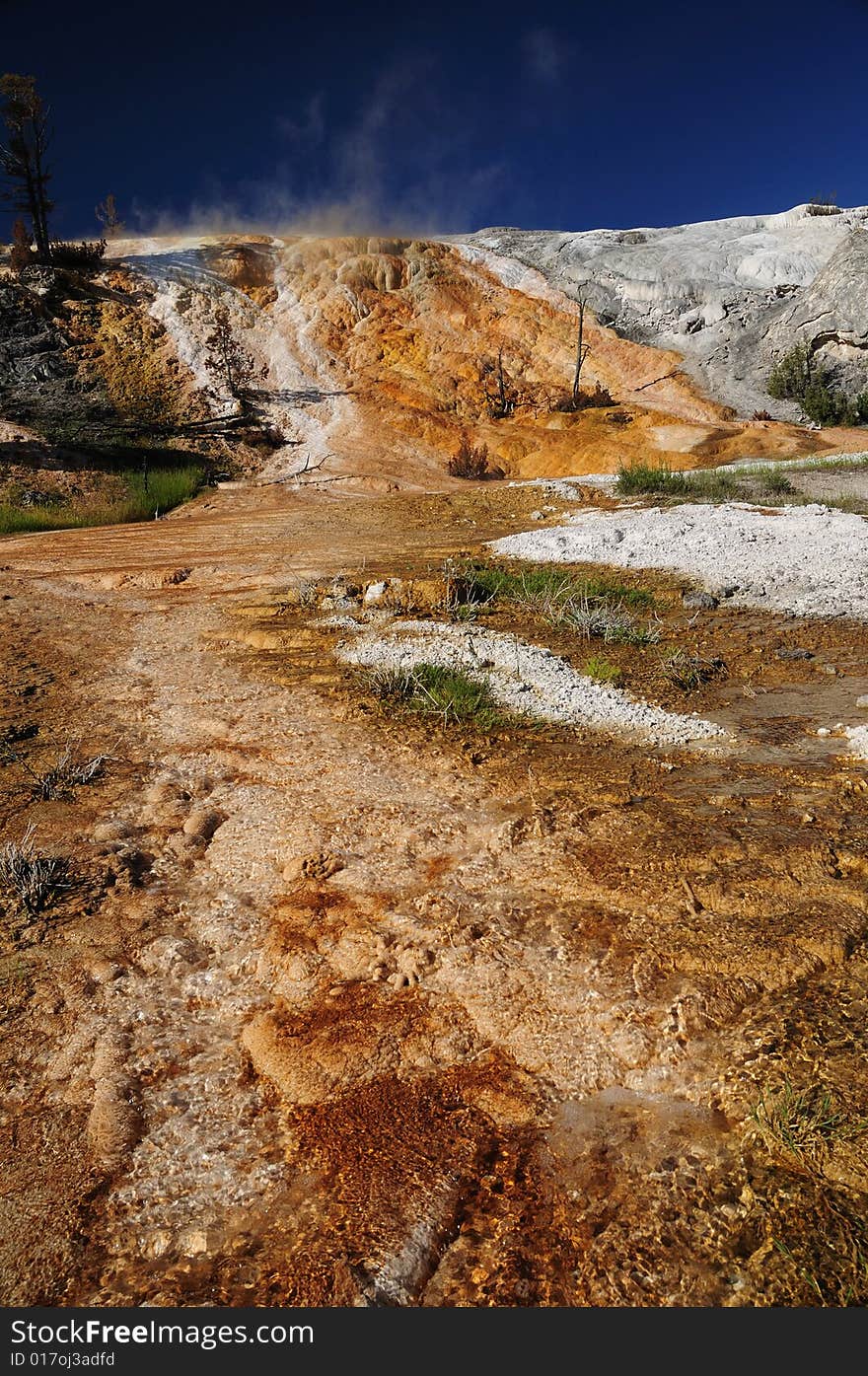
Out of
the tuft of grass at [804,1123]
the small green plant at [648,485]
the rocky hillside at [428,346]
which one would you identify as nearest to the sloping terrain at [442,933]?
the tuft of grass at [804,1123]

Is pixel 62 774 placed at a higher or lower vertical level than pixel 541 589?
lower

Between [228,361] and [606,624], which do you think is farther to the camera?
[228,361]

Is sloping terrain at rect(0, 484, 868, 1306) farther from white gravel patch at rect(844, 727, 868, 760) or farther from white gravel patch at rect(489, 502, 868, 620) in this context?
white gravel patch at rect(489, 502, 868, 620)

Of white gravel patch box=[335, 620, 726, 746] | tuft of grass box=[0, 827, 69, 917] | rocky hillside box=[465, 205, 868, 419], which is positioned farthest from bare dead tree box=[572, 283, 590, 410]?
tuft of grass box=[0, 827, 69, 917]

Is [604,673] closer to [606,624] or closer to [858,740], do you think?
[606,624]

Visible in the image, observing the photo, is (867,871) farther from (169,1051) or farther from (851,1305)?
(169,1051)

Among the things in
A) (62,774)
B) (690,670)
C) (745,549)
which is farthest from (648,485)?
(62,774)
